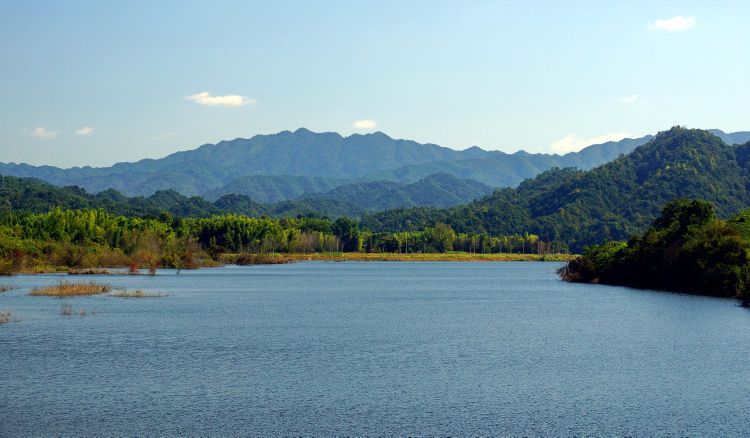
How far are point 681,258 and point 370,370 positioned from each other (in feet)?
192

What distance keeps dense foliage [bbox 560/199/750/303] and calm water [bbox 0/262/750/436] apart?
11478 mm

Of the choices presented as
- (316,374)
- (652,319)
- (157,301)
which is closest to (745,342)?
(652,319)

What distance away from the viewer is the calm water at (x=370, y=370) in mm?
26734

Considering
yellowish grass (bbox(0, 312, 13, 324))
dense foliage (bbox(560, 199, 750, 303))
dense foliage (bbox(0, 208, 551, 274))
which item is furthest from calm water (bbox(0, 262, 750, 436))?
dense foliage (bbox(0, 208, 551, 274))

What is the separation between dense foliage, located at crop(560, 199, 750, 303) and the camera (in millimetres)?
75750

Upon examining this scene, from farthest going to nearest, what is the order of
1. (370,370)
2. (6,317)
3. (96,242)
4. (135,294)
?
(96,242), (135,294), (6,317), (370,370)

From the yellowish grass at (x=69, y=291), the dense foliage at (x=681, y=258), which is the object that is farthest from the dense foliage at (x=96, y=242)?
the dense foliage at (x=681, y=258)

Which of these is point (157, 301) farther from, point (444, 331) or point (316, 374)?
point (316, 374)

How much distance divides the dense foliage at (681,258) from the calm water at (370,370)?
11478 millimetres

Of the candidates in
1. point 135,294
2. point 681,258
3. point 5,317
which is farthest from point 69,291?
point 681,258

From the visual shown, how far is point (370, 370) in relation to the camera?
35844 millimetres

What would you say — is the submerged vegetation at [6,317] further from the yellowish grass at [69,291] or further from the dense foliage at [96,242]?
the dense foliage at [96,242]

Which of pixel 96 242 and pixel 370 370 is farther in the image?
pixel 96 242

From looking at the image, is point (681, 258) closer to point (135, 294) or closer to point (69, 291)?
point (135, 294)
